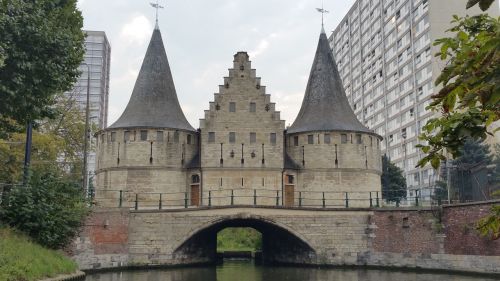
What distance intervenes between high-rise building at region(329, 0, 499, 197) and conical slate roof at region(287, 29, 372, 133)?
17.5 metres

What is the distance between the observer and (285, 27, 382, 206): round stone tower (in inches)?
1255

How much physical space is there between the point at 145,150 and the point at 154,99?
3.63 m

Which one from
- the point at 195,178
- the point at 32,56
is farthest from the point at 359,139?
the point at 32,56

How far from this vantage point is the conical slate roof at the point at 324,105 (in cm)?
3256

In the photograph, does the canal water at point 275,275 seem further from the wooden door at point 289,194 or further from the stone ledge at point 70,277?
the wooden door at point 289,194

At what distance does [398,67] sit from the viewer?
62188 millimetres

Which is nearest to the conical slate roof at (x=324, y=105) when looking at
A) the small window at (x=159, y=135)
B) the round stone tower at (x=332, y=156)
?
the round stone tower at (x=332, y=156)

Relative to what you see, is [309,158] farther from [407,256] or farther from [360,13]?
[360,13]

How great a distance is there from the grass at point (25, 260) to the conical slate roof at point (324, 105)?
1846cm

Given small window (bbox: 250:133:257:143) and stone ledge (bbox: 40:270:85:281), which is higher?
small window (bbox: 250:133:257:143)

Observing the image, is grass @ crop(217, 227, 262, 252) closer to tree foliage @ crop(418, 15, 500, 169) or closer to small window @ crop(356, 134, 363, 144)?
small window @ crop(356, 134, 363, 144)

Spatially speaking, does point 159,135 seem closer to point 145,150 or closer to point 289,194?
point 145,150

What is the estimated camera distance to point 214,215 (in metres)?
25.6

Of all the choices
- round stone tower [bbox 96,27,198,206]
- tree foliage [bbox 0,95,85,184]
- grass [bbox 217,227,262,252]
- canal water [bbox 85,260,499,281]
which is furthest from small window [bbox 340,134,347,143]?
tree foliage [bbox 0,95,85,184]
